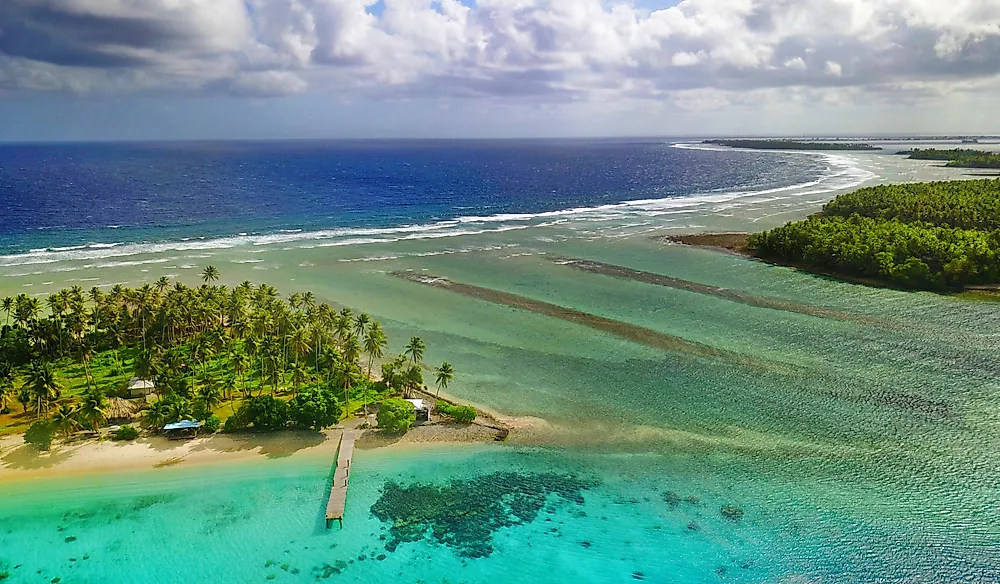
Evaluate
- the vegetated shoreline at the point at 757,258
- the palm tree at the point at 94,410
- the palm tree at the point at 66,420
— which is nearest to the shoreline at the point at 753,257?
the vegetated shoreline at the point at 757,258

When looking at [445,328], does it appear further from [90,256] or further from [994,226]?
[994,226]

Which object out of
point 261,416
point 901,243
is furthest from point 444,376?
point 901,243

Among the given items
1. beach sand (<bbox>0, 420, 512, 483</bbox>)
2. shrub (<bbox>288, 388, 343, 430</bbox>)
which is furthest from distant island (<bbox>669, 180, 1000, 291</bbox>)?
shrub (<bbox>288, 388, 343, 430</bbox>)

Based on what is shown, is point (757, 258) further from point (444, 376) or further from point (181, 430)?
point (181, 430)

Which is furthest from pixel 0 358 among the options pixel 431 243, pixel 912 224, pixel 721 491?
pixel 912 224

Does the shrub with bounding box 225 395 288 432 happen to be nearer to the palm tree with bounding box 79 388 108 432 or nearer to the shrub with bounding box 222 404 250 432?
the shrub with bounding box 222 404 250 432

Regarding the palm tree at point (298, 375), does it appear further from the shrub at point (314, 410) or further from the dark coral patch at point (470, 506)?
the dark coral patch at point (470, 506)
